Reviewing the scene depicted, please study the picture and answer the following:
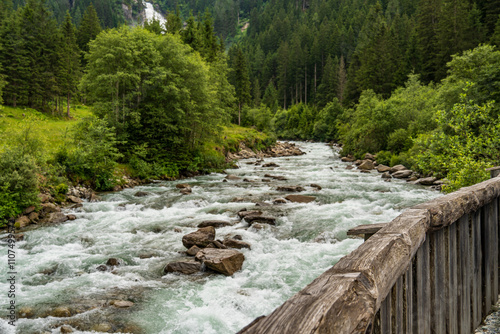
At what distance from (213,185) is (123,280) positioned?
45.2ft

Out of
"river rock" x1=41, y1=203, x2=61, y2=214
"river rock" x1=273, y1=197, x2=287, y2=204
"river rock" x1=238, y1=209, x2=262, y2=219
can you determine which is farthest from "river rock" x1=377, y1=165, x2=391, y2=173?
"river rock" x1=41, y1=203, x2=61, y2=214

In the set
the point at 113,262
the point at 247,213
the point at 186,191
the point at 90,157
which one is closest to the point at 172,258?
the point at 113,262

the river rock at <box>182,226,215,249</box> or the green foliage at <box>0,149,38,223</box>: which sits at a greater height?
the green foliage at <box>0,149,38,223</box>

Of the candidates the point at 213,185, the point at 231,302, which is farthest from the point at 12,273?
the point at 213,185

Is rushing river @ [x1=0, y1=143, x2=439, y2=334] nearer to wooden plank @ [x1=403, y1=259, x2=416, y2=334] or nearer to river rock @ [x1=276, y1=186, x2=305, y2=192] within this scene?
river rock @ [x1=276, y1=186, x2=305, y2=192]

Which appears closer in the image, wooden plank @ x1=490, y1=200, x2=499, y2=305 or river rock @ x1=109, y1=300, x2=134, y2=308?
wooden plank @ x1=490, y1=200, x2=499, y2=305

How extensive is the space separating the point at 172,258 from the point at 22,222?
7015 mm

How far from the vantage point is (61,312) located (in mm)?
6797

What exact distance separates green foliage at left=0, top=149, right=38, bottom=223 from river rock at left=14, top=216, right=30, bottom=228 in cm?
30

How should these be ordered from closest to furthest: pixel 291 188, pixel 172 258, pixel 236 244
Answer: pixel 172 258, pixel 236 244, pixel 291 188

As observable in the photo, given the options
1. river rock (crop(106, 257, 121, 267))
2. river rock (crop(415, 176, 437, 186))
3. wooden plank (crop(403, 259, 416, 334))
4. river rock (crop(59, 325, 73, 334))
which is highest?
wooden plank (crop(403, 259, 416, 334))

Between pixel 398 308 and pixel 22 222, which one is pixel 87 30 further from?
pixel 398 308

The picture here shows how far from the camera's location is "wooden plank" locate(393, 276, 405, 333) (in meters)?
2.51

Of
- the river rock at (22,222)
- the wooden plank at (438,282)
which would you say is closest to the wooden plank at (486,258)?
the wooden plank at (438,282)
